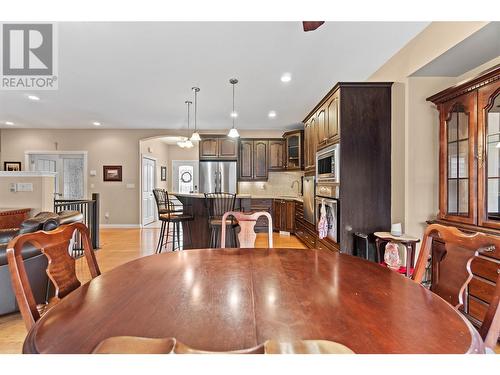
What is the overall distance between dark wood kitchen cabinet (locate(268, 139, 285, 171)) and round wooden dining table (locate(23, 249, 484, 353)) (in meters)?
5.44

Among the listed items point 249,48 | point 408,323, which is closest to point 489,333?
point 408,323

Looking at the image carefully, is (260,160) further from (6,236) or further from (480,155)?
(6,236)

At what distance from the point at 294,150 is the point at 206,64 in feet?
11.6

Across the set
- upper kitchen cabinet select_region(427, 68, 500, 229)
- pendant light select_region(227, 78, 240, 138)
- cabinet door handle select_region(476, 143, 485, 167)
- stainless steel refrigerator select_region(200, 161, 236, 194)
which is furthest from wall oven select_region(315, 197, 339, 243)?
stainless steel refrigerator select_region(200, 161, 236, 194)

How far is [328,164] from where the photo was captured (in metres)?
3.78

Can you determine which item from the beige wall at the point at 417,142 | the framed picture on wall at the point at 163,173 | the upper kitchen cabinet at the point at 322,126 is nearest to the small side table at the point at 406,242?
the beige wall at the point at 417,142

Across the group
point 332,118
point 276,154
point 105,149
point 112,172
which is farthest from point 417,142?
point 105,149

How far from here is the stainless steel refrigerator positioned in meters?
6.53

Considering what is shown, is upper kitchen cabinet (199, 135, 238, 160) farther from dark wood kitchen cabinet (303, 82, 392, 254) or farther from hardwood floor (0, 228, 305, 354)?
dark wood kitchen cabinet (303, 82, 392, 254)

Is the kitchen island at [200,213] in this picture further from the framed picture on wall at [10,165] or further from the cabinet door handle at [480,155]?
the framed picture on wall at [10,165]

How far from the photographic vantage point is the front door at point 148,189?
717cm
